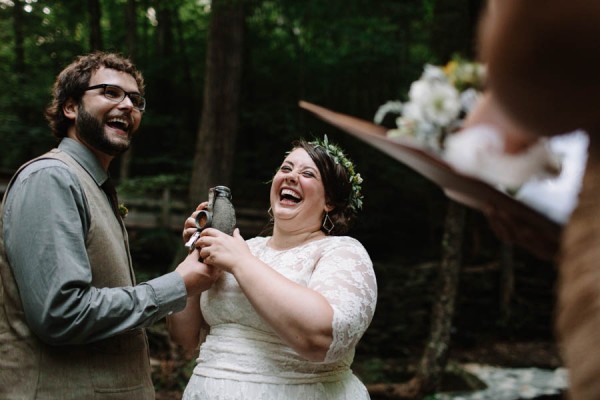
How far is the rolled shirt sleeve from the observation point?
178cm

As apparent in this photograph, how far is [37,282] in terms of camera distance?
70.5 inches

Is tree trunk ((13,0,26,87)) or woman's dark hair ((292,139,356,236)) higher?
tree trunk ((13,0,26,87))

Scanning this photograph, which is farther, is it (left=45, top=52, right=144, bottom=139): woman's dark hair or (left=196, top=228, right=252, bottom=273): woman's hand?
(left=45, top=52, right=144, bottom=139): woman's dark hair

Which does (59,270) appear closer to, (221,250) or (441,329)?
(221,250)

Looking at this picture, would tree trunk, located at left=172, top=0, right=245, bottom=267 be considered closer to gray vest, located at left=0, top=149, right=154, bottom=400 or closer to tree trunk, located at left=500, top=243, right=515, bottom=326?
gray vest, located at left=0, top=149, right=154, bottom=400

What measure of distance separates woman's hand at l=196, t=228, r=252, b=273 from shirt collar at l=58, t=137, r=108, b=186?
459mm

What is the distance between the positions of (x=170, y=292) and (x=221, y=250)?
0.74ft

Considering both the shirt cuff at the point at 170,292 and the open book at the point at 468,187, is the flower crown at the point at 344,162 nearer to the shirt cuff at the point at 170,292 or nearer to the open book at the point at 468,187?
the shirt cuff at the point at 170,292

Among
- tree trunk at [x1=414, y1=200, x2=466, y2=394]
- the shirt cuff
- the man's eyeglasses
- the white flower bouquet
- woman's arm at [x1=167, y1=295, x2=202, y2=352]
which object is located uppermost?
the white flower bouquet

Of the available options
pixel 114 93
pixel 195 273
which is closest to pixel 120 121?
pixel 114 93

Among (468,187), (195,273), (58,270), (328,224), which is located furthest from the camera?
(328,224)

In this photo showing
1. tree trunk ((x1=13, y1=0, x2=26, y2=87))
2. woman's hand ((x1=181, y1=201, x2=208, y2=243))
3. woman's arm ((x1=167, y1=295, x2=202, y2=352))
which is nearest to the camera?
woman's hand ((x1=181, y1=201, x2=208, y2=243))

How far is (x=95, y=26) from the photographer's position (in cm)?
930

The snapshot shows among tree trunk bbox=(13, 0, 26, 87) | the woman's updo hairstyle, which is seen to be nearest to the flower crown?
the woman's updo hairstyle
